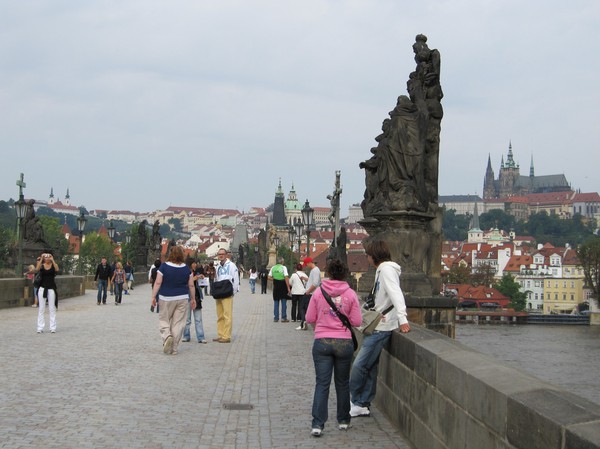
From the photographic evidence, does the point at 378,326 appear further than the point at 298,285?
No

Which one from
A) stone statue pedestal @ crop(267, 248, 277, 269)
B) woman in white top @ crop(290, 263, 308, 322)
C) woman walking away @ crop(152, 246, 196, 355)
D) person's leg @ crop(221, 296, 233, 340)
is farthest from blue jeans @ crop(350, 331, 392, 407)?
stone statue pedestal @ crop(267, 248, 277, 269)

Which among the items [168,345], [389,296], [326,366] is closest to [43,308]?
[168,345]

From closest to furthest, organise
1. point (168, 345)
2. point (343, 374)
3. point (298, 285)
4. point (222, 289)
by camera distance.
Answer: point (343, 374) < point (168, 345) < point (222, 289) < point (298, 285)

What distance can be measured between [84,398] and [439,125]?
7.34 m

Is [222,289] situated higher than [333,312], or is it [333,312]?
[333,312]

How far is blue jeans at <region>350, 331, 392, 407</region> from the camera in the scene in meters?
8.00

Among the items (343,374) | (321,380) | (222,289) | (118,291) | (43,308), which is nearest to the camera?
(321,380)

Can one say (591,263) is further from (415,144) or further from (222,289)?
(415,144)

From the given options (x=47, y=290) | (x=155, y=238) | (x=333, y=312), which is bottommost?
(x=47, y=290)

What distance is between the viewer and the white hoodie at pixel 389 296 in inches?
302

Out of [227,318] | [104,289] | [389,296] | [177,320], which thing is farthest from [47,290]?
[104,289]

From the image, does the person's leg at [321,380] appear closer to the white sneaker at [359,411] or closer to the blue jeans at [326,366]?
the blue jeans at [326,366]

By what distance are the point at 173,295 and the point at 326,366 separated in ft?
21.0

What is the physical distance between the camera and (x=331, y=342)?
7512mm
